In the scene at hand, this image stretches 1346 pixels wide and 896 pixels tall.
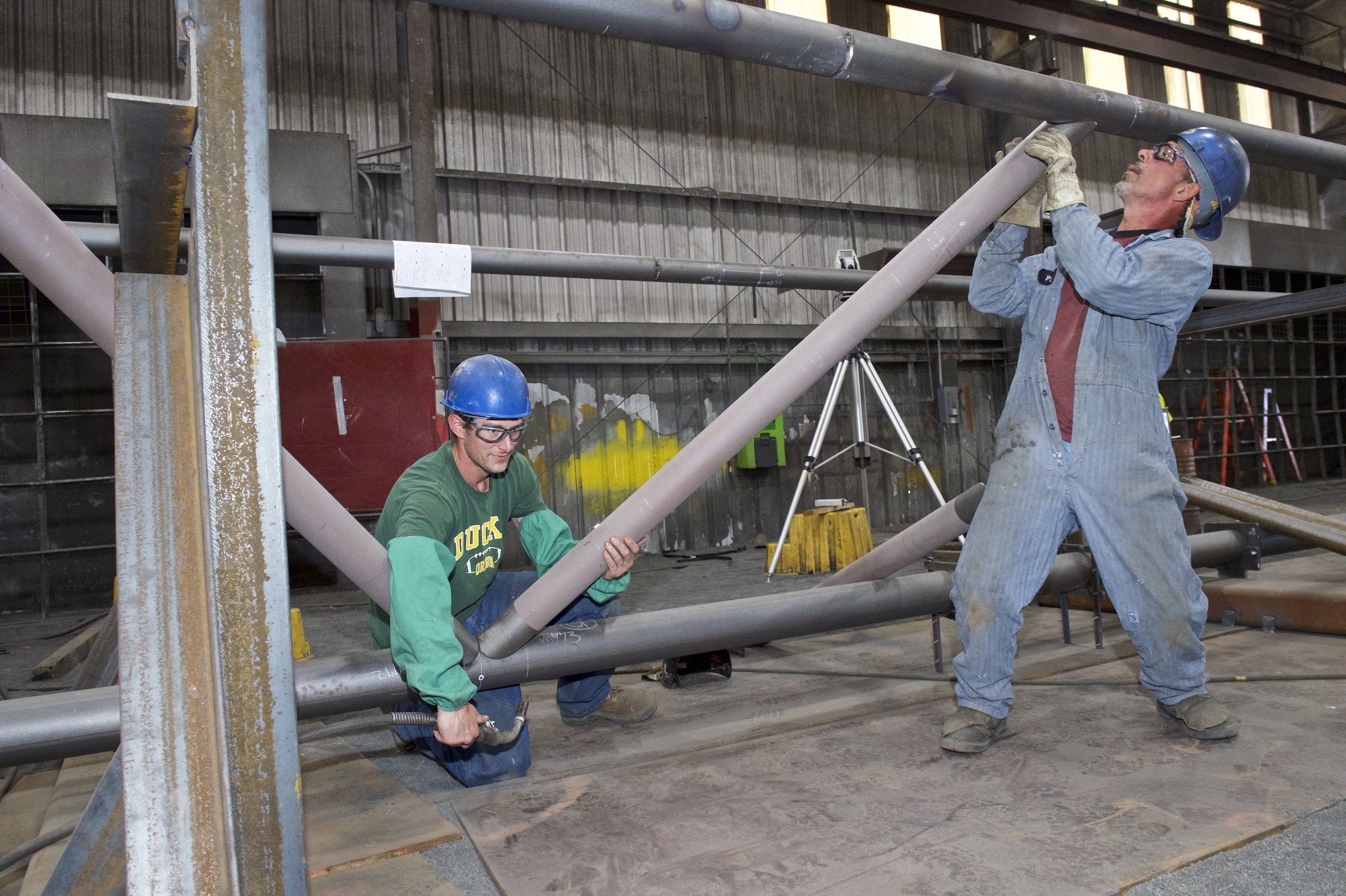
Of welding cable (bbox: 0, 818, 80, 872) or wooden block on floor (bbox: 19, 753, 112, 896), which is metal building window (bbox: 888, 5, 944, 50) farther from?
welding cable (bbox: 0, 818, 80, 872)

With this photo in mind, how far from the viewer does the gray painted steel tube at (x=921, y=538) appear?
2.47 meters

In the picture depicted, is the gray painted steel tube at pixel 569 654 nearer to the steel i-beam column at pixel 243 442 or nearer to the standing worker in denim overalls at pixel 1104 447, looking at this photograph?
the standing worker in denim overalls at pixel 1104 447

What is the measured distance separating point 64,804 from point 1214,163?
360 cm

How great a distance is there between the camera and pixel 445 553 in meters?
1.84

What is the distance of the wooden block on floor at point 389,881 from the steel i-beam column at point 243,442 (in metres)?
0.68

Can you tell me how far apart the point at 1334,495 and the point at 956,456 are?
433 cm

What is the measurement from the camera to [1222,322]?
347 cm

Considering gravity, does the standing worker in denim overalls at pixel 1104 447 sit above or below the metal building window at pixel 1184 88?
below

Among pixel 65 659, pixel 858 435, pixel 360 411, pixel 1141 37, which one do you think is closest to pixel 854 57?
pixel 858 435

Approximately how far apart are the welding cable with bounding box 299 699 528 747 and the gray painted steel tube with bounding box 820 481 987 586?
1153mm

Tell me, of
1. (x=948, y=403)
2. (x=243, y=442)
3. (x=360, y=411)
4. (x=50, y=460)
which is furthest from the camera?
(x=948, y=403)

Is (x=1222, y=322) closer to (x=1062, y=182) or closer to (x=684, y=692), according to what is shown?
(x=1062, y=182)

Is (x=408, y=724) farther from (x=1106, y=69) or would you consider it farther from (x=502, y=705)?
(x=1106, y=69)

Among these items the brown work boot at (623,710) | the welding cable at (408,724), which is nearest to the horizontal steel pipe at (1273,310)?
the brown work boot at (623,710)
